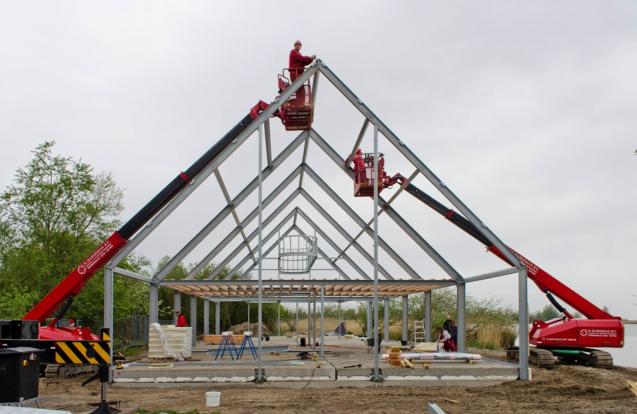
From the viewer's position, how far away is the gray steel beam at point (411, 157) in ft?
57.9

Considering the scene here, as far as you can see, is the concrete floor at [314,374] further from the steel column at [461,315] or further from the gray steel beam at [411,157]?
the steel column at [461,315]

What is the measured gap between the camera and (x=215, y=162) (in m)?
18.0

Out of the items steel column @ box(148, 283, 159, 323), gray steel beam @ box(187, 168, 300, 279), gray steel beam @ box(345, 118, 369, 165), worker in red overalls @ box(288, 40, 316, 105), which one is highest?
worker in red overalls @ box(288, 40, 316, 105)

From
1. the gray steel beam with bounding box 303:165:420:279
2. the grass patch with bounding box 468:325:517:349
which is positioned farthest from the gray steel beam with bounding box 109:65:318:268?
the grass patch with bounding box 468:325:517:349

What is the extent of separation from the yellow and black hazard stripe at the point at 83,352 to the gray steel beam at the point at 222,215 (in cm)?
888

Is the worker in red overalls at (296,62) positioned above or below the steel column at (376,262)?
above

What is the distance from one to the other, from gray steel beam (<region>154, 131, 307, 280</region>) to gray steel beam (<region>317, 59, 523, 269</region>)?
10.1 ft

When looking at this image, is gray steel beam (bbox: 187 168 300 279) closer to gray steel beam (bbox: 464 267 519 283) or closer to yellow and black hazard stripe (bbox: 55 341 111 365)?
gray steel beam (bbox: 464 267 519 283)

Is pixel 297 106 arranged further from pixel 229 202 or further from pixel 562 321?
pixel 562 321

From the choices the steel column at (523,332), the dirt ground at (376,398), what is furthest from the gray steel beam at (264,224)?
the steel column at (523,332)

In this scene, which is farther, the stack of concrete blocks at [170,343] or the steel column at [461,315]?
the steel column at [461,315]

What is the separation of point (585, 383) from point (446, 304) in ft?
65.9

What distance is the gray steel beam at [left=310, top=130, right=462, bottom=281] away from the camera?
68.1 ft

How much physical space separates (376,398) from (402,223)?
319 inches
